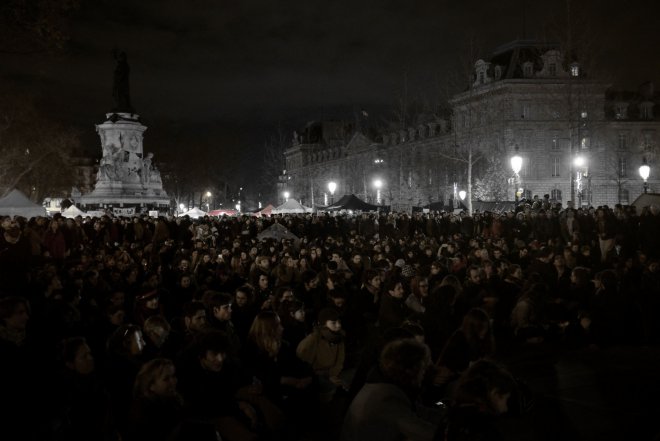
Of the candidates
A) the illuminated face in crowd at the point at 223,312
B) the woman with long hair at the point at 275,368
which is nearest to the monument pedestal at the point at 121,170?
the illuminated face in crowd at the point at 223,312

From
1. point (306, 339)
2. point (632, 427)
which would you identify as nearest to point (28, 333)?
point (306, 339)

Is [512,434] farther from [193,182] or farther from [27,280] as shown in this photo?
[193,182]

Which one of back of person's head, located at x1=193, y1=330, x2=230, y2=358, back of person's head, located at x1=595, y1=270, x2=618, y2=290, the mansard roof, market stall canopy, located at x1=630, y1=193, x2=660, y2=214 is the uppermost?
the mansard roof

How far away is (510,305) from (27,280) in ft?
31.5

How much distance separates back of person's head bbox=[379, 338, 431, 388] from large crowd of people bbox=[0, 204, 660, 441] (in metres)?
0.01

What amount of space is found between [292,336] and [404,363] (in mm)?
3593

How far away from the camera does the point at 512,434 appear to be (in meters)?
6.51

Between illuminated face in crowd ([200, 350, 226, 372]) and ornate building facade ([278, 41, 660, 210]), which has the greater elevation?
ornate building facade ([278, 41, 660, 210])

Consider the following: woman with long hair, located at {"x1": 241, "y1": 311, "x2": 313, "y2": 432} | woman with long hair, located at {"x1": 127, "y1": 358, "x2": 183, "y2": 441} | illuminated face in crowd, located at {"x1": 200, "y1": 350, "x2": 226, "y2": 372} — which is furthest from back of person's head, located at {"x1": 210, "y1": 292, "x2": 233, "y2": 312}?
woman with long hair, located at {"x1": 127, "y1": 358, "x2": 183, "y2": 441}

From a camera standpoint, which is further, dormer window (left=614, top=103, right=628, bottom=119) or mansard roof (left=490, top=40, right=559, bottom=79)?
dormer window (left=614, top=103, right=628, bottom=119)

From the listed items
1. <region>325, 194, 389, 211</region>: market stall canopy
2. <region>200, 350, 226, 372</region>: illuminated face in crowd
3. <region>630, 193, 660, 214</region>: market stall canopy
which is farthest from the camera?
<region>325, 194, 389, 211</region>: market stall canopy

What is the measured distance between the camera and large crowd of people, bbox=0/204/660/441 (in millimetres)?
4266

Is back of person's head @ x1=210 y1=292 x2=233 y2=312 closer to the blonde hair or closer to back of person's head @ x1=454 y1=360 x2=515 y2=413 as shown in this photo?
the blonde hair

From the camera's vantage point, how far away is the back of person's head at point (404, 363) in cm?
413
